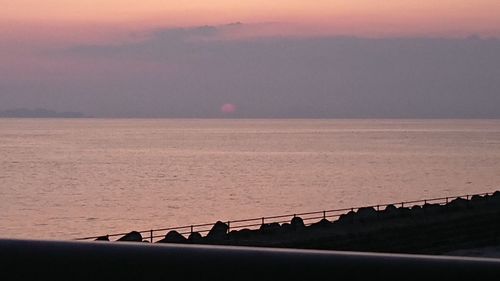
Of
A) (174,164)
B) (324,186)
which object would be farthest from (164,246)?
(174,164)

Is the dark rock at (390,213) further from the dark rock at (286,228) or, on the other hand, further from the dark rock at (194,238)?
the dark rock at (194,238)

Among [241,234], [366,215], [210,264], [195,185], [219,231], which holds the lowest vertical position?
[210,264]

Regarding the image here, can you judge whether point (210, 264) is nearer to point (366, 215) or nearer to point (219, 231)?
point (219, 231)

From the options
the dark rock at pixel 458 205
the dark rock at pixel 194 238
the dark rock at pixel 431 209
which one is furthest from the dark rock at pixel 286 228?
the dark rock at pixel 458 205

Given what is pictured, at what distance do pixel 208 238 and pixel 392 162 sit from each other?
9732 cm

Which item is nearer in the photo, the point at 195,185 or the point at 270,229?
the point at 270,229

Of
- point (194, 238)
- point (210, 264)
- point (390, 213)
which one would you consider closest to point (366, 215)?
point (390, 213)

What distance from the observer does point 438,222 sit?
27062mm

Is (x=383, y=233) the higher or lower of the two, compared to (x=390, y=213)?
lower

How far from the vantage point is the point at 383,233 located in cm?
2478

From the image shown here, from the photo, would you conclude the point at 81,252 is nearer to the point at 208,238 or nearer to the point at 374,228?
the point at 208,238

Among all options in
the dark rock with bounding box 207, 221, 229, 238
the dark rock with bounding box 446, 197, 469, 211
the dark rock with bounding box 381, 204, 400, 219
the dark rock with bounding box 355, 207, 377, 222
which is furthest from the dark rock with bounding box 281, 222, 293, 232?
the dark rock with bounding box 446, 197, 469, 211

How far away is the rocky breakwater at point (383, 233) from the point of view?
22.8m

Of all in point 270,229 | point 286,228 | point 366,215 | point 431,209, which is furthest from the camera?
point 431,209
